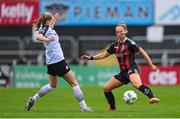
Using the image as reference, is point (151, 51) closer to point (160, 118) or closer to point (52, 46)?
point (52, 46)

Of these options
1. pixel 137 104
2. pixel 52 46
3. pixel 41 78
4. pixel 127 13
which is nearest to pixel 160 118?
pixel 52 46

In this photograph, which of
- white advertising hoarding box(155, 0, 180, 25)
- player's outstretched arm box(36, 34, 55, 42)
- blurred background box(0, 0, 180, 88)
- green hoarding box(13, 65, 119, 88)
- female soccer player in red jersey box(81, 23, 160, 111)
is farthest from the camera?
white advertising hoarding box(155, 0, 180, 25)

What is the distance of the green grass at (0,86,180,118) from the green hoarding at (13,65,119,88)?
4405 mm

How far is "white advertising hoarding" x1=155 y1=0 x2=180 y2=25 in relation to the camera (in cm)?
3294

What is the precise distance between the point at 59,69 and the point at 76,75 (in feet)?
46.5

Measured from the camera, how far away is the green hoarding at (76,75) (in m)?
30.5

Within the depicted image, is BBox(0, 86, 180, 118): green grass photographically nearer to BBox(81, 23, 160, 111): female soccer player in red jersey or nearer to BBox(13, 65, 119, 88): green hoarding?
BBox(81, 23, 160, 111): female soccer player in red jersey

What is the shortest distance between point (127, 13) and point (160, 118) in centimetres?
1887

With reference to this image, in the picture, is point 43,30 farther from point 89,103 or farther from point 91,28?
point 91,28

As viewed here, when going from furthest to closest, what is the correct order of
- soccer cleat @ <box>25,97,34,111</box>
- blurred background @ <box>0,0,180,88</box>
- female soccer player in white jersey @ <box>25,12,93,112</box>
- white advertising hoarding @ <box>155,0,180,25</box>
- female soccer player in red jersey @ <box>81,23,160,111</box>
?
1. white advertising hoarding @ <box>155,0,180,25</box>
2. blurred background @ <box>0,0,180,88</box>
3. soccer cleat @ <box>25,97,34,111</box>
4. female soccer player in red jersey @ <box>81,23,160,111</box>
5. female soccer player in white jersey @ <box>25,12,93,112</box>

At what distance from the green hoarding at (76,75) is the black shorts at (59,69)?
45.4 ft

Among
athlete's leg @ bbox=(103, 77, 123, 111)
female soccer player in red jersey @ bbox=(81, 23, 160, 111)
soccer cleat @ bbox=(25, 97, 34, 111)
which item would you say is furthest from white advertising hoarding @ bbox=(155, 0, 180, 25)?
soccer cleat @ bbox=(25, 97, 34, 111)

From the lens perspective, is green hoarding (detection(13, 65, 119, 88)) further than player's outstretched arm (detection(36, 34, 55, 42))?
Yes

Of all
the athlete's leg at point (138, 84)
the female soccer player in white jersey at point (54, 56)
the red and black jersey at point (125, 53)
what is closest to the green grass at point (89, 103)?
the athlete's leg at point (138, 84)
